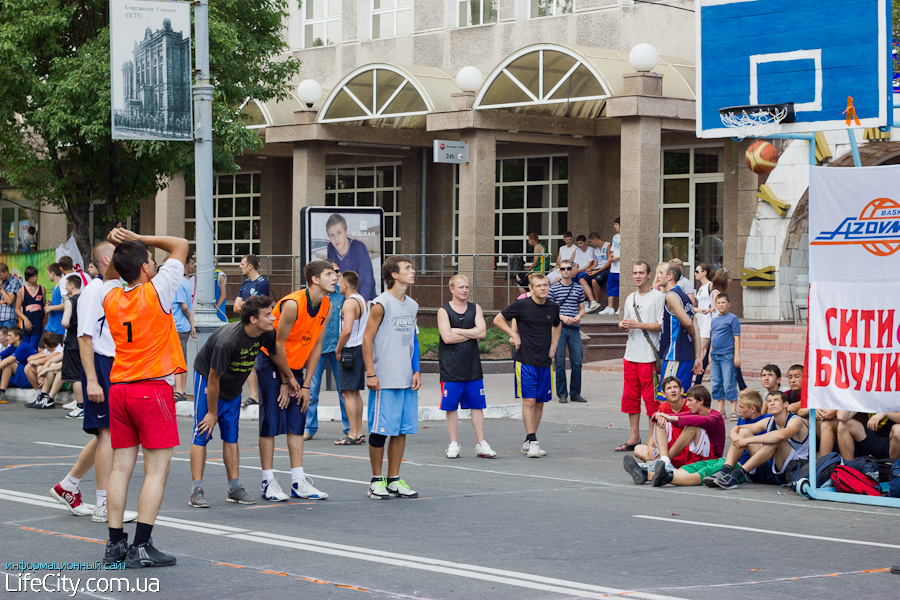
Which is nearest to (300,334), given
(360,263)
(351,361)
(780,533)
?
(351,361)

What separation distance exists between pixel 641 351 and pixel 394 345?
11.5 ft

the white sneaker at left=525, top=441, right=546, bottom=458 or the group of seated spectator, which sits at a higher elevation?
the group of seated spectator

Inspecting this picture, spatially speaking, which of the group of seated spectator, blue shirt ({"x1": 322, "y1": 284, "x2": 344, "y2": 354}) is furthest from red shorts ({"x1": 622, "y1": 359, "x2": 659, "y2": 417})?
blue shirt ({"x1": 322, "y1": 284, "x2": 344, "y2": 354})

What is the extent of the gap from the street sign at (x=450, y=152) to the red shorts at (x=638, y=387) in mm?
13133

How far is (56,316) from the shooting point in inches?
702

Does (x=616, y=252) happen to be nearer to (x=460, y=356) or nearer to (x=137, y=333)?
(x=460, y=356)

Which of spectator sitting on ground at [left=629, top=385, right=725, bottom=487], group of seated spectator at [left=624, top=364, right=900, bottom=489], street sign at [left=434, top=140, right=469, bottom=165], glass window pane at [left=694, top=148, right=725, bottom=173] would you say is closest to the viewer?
group of seated spectator at [left=624, top=364, right=900, bottom=489]

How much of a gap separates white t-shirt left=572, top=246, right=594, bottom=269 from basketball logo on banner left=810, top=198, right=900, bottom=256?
17.2m

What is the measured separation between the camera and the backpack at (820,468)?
1000 cm

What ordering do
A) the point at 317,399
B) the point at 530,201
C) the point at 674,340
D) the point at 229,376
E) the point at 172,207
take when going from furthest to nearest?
the point at 172,207 → the point at 530,201 → the point at 317,399 → the point at 674,340 → the point at 229,376

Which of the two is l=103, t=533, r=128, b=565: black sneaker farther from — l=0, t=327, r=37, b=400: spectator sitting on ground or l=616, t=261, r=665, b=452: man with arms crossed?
l=0, t=327, r=37, b=400: spectator sitting on ground

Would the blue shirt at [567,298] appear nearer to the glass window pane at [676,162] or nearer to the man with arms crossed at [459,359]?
the man with arms crossed at [459,359]

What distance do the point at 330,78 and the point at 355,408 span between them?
2253 centimetres

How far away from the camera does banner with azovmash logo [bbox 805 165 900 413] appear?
31.3 feet
